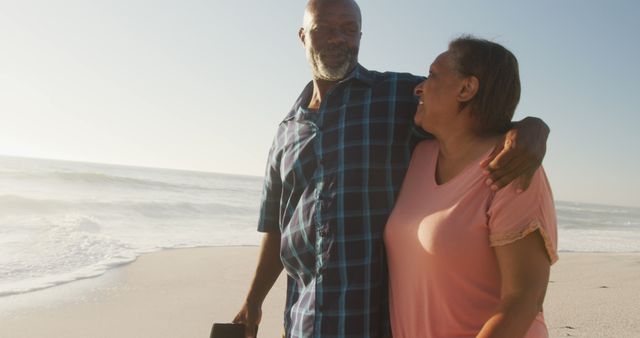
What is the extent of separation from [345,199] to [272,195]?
2.02 feet

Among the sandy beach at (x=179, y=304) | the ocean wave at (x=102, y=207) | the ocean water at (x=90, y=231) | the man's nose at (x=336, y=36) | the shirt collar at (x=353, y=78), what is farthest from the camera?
the ocean wave at (x=102, y=207)

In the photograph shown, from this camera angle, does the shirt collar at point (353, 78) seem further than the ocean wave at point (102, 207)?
No

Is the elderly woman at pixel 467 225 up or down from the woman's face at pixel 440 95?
down

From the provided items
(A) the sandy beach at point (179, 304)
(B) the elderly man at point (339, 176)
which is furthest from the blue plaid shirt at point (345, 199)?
(A) the sandy beach at point (179, 304)

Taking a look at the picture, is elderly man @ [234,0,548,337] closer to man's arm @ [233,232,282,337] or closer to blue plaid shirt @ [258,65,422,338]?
blue plaid shirt @ [258,65,422,338]

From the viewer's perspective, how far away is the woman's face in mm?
1788

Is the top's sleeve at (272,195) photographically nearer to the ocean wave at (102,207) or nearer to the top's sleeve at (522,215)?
the top's sleeve at (522,215)

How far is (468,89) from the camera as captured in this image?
5.71 ft

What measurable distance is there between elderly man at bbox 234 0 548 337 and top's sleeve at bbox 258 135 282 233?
0.03m

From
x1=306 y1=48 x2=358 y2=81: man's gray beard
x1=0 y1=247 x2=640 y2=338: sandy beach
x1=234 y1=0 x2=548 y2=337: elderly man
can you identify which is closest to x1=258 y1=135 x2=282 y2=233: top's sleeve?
x1=234 y1=0 x2=548 y2=337: elderly man

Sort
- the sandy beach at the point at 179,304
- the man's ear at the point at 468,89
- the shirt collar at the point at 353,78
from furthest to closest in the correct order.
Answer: the sandy beach at the point at 179,304 → the shirt collar at the point at 353,78 → the man's ear at the point at 468,89

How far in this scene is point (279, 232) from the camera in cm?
264

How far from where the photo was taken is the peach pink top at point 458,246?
1476mm

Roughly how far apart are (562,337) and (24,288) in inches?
228
